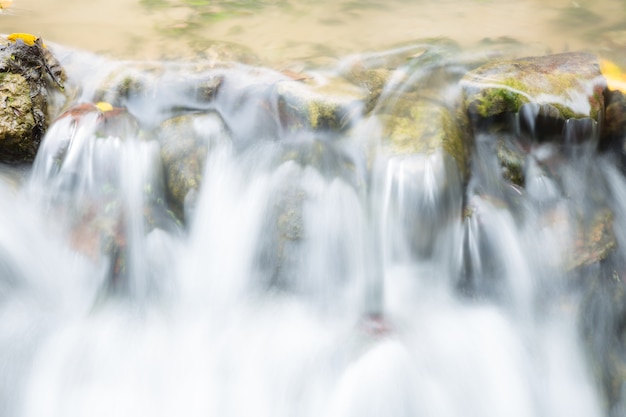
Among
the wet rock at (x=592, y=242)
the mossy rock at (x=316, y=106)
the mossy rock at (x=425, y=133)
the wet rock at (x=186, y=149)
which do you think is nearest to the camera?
the wet rock at (x=592, y=242)

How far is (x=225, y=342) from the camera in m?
3.09

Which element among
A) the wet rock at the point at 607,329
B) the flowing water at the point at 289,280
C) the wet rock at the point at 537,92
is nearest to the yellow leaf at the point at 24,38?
the flowing water at the point at 289,280

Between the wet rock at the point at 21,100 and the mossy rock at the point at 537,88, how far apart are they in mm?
3042

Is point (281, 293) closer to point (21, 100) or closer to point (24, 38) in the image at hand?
point (21, 100)

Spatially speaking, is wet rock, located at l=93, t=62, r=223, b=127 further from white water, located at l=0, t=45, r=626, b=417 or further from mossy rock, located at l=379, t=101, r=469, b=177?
mossy rock, located at l=379, t=101, r=469, b=177

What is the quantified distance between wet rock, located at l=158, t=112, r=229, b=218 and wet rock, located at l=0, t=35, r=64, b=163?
2.76 feet

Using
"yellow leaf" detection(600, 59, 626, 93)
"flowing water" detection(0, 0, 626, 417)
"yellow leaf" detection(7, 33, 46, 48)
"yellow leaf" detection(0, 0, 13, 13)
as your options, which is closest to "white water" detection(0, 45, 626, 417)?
"flowing water" detection(0, 0, 626, 417)

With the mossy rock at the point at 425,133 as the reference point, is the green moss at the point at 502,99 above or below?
above

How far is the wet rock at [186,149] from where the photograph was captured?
3441mm

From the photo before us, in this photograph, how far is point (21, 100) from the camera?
3.40 metres

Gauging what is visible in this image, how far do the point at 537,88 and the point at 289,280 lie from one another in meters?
2.17

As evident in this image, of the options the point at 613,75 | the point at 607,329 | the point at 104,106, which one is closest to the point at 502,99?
the point at 613,75

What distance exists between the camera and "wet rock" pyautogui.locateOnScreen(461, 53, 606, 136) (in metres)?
3.47

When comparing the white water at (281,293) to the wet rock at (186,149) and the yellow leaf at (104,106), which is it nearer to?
the wet rock at (186,149)
